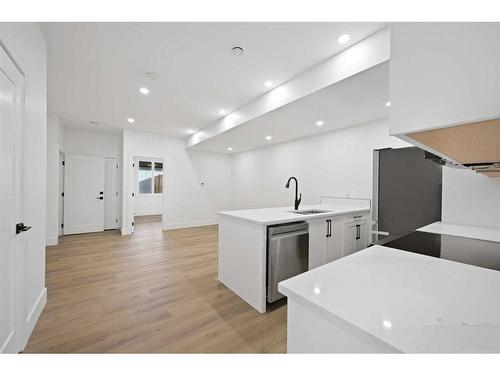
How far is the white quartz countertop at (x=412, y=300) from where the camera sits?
0.45 m

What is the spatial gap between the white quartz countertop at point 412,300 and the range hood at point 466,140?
1.50ft

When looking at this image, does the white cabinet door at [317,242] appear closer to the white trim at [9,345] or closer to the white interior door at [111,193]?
the white trim at [9,345]

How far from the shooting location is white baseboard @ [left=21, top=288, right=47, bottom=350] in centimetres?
158

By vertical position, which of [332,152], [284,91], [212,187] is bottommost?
[212,187]

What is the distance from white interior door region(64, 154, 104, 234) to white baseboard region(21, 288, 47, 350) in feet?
13.0

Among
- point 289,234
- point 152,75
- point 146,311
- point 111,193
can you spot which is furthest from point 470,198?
point 111,193

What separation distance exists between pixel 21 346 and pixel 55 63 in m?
2.85

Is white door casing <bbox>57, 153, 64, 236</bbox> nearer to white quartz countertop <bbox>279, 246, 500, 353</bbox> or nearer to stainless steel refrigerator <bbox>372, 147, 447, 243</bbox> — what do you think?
white quartz countertop <bbox>279, 246, 500, 353</bbox>

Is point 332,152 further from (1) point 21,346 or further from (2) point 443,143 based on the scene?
(1) point 21,346

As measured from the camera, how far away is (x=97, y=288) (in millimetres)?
2426

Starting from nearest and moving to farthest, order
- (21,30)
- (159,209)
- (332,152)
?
(21,30) → (332,152) → (159,209)

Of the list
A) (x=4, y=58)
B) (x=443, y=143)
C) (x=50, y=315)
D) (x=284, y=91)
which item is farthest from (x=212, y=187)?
(x=443, y=143)

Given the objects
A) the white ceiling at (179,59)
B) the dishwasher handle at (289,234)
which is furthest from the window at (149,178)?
the dishwasher handle at (289,234)

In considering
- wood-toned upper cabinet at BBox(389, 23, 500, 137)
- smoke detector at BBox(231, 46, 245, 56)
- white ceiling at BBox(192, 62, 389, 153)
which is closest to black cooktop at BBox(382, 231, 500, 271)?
wood-toned upper cabinet at BBox(389, 23, 500, 137)
